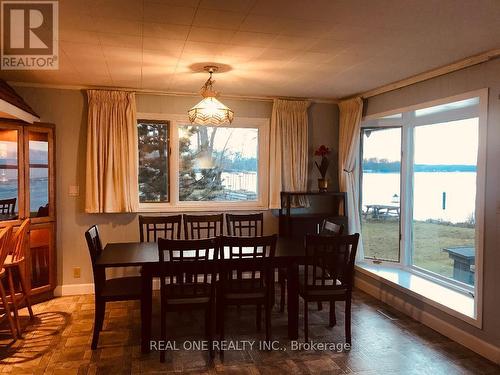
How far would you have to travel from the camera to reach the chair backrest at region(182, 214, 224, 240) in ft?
14.1

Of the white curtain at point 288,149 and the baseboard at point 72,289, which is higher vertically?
the white curtain at point 288,149

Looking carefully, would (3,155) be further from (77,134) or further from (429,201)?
(429,201)

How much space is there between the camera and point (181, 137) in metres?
4.87

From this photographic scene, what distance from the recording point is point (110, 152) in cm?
443

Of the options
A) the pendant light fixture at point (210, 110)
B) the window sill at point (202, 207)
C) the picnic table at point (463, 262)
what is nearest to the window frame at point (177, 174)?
the window sill at point (202, 207)

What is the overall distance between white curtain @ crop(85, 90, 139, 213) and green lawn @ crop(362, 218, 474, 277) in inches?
121

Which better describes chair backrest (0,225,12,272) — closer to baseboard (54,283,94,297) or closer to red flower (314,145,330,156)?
baseboard (54,283,94,297)

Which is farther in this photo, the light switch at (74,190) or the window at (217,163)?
the window at (217,163)

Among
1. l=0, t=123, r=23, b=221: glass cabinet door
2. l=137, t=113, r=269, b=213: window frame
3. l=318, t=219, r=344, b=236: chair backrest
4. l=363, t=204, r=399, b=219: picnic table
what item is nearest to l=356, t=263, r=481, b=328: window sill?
l=363, t=204, r=399, b=219: picnic table

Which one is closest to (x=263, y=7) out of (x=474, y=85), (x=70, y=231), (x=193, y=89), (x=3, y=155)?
(x=474, y=85)

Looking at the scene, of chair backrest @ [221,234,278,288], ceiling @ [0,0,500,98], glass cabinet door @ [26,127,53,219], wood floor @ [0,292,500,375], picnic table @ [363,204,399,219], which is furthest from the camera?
picnic table @ [363,204,399,219]

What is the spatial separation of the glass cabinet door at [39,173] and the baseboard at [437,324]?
3.88m

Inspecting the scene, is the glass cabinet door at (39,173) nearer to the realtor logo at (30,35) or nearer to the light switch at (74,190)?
the light switch at (74,190)

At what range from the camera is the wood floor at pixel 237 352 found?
2.84 meters
